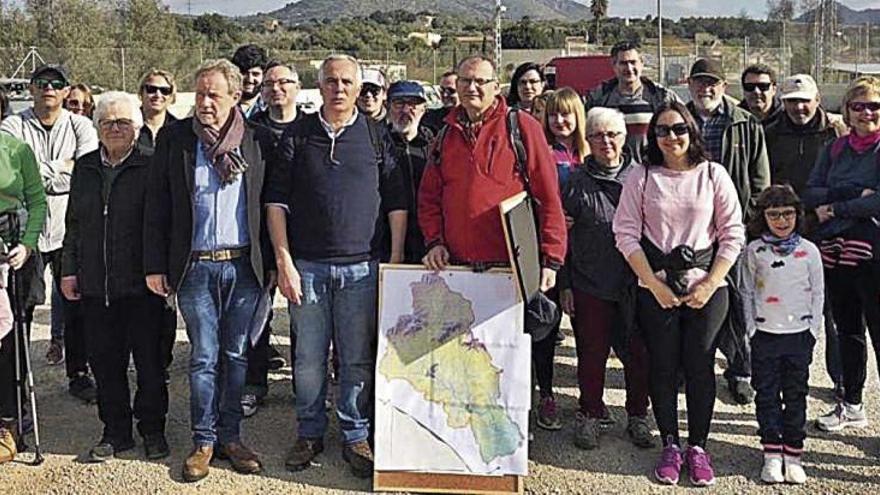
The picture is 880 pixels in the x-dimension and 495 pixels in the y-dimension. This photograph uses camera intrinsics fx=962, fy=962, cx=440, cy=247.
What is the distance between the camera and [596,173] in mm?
4934

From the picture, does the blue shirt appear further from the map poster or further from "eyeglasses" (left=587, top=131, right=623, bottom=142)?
"eyeglasses" (left=587, top=131, right=623, bottom=142)

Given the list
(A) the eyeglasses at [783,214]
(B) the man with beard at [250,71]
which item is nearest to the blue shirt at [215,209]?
(B) the man with beard at [250,71]

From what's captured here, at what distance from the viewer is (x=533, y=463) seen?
16.2 feet

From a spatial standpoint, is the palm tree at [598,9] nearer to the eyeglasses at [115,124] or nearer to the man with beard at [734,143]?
the man with beard at [734,143]

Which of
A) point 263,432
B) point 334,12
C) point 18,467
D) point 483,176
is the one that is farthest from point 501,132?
point 334,12

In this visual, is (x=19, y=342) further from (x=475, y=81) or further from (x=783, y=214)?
(x=783, y=214)

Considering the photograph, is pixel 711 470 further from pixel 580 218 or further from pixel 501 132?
pixel 501 132

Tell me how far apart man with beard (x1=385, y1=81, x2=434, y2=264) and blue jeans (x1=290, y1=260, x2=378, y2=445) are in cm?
33

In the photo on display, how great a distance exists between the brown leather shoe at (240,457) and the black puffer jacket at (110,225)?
35.2 inches

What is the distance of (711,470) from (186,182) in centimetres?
286

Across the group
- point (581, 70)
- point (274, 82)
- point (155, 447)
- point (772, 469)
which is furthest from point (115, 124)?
point (581, 70)

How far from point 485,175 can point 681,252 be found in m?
0.98

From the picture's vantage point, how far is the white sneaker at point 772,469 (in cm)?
460

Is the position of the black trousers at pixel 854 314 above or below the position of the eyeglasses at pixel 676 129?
below
